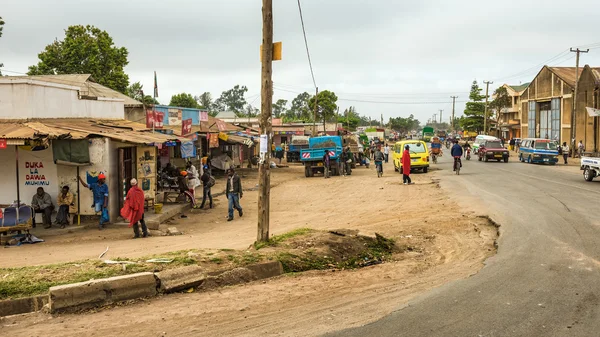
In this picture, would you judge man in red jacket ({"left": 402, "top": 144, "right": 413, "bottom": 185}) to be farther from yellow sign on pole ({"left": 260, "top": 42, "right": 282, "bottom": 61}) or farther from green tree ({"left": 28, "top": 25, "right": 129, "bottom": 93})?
green tree ({"left": 28, "top": 25, "right": 129, "bottom": 93})

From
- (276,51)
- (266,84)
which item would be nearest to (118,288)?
(266,84)

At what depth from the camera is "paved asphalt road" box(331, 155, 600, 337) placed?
19.5 feet

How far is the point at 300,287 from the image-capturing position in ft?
25.9

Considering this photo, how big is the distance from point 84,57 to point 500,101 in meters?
67.8

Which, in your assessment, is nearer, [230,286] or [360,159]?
[230,286]

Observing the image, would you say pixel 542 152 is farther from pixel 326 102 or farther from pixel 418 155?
pixel 326 102

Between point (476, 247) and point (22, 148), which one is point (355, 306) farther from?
point (22, 148)

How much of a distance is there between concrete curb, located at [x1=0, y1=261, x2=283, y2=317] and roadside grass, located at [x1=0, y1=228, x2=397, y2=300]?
0.19m

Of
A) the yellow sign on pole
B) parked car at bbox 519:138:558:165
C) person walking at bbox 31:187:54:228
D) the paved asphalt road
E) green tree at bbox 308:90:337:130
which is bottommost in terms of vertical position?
the paved asphalt road

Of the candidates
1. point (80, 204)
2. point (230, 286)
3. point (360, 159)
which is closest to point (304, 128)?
point (360, 159)

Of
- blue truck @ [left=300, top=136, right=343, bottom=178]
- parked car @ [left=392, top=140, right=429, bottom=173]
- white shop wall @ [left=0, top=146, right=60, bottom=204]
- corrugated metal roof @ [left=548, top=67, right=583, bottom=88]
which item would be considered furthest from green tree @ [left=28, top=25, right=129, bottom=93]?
corrugated metal roof @ [left=548, top=67, right=583, bottom=88]

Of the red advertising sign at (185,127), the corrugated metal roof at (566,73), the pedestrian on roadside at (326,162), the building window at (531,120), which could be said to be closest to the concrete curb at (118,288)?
the red advertising sign at (185,127)

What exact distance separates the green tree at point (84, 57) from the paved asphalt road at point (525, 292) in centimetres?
4200

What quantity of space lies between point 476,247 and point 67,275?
762cm
